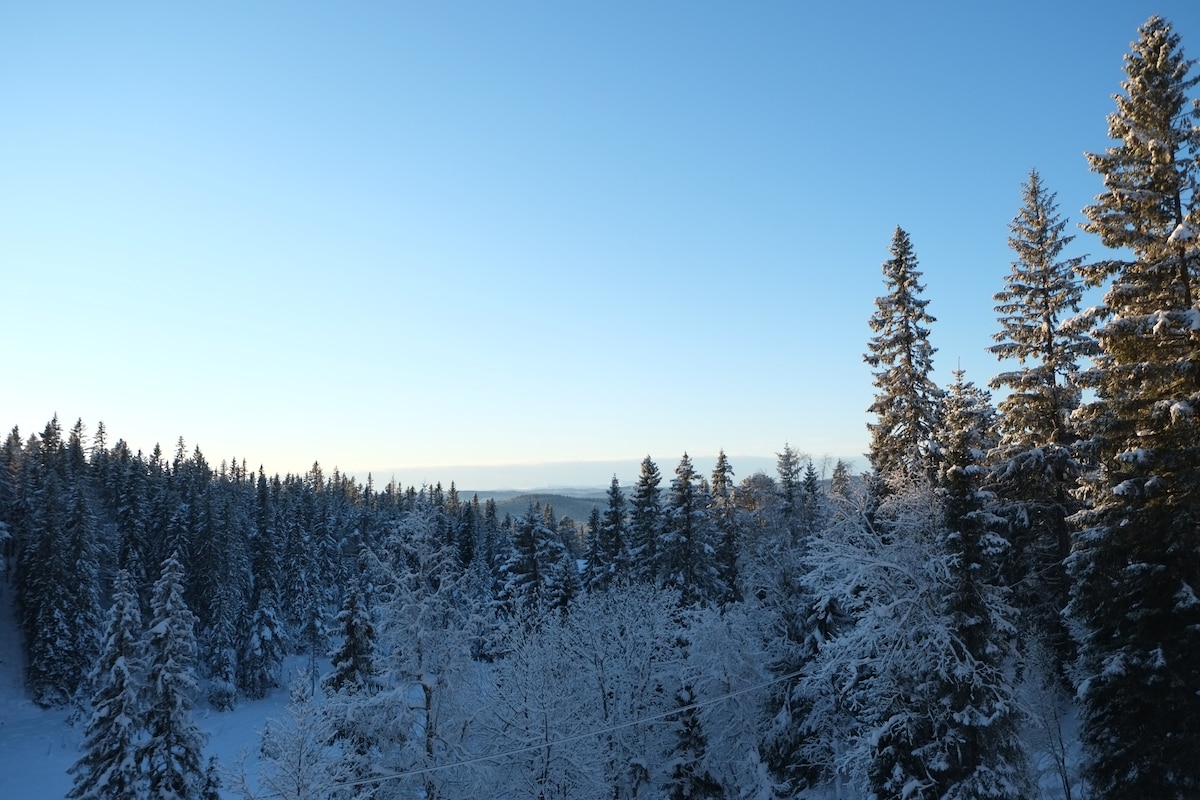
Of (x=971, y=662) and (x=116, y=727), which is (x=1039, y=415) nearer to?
(x=971, y=662)

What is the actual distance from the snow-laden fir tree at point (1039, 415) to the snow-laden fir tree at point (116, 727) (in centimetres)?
3223

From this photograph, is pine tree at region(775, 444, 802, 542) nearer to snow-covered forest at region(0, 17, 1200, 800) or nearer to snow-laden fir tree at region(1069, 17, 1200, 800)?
snow-covered forest at region(0, 17, 1200, 800)

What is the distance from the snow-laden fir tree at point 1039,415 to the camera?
78.4 ft

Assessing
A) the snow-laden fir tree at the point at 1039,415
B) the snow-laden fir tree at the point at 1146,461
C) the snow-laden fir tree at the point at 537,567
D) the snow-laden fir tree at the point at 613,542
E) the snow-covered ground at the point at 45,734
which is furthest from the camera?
the snow-laden fir tree at the point at 613,542

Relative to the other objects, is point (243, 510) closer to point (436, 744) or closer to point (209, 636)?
point (209, 636)

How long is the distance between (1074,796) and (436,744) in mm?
19824

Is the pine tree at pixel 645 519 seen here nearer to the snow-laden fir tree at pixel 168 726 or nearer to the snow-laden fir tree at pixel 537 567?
the snow-laden fir tree at pixel 537 567

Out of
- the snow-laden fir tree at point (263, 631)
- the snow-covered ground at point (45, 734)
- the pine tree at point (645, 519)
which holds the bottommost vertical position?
the snow-covered ground at point (45, 734)

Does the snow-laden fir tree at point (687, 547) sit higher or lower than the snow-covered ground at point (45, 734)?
higher

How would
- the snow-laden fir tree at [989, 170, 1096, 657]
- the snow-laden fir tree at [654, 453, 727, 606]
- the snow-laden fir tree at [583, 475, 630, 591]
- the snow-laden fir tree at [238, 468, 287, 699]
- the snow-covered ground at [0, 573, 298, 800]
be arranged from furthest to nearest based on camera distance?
the snow-laden fir tree at [238, 468, 287, 699] < the snow-laden fir tree at [583, 475, 630, 591] < the snow-covered ground at [0, 573, 298, 800] < the snow-laden fir tree at [654, 453, 727, 606] < the snow-laden fir tree at [989, 170, 1096, 657]

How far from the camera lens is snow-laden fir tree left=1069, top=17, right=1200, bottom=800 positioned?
580 inches

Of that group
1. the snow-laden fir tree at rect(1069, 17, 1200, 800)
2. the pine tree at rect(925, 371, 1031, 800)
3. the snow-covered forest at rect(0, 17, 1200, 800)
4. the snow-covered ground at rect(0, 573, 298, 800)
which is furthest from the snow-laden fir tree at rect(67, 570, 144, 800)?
the snow-laden fir tree at rect(1069, 17, 1200, 800)

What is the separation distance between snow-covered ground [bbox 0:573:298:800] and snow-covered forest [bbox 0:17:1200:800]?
22174mm

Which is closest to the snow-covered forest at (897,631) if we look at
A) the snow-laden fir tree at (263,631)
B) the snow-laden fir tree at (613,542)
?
the snow-laden fir tree at (613,542)
